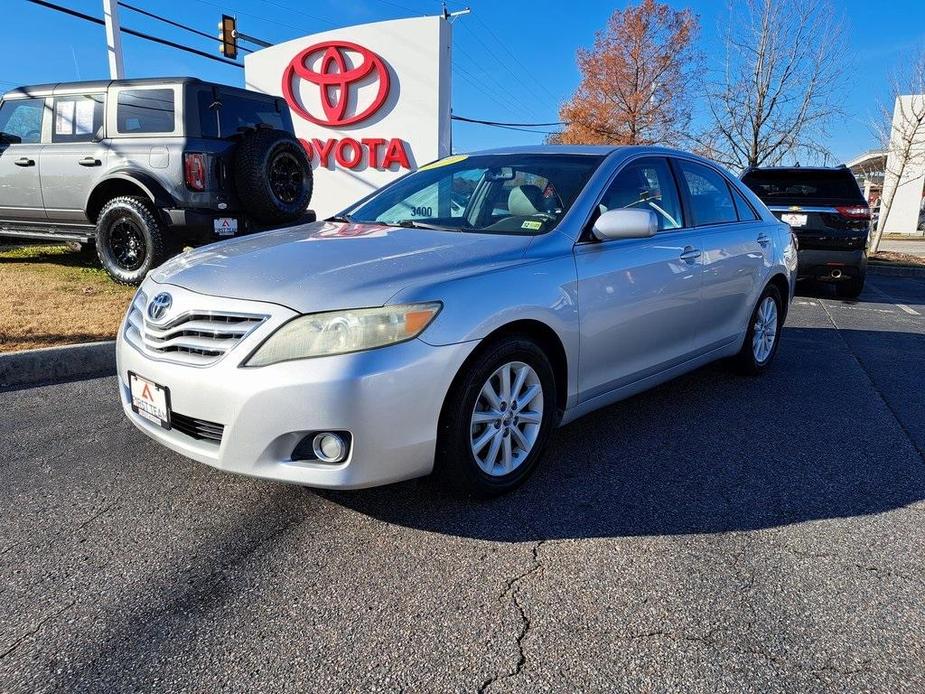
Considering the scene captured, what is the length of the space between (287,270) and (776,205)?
8.73 meters

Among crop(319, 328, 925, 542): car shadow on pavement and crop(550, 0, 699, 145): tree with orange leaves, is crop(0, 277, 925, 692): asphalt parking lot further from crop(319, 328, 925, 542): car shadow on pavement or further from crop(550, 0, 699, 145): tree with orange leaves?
crop(550, 0, 699, 145): tree with orange leaves

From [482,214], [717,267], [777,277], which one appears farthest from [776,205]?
[482,214]

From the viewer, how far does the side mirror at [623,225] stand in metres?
3.23

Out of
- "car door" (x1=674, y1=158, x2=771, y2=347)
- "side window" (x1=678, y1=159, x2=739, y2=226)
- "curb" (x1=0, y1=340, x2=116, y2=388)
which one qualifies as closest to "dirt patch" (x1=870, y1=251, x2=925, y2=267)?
→ "car door" (x1=674, y1=158, x2=771, y2=347)

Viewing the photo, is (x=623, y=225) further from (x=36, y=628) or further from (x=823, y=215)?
(x=823, y=215)

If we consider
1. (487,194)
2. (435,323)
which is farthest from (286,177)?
(435,323)

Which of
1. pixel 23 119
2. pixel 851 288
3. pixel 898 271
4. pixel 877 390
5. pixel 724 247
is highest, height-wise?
pixel 23 119

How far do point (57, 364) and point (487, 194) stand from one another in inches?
125

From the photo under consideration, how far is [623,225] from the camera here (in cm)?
322

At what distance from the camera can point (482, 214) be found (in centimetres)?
364

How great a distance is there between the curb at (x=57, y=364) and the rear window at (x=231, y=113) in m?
3.04

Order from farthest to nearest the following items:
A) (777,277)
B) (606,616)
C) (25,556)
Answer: (777,277) → (25,556) → (606,616)

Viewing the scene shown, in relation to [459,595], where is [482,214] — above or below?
above

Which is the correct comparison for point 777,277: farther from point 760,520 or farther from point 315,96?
point 315,96
